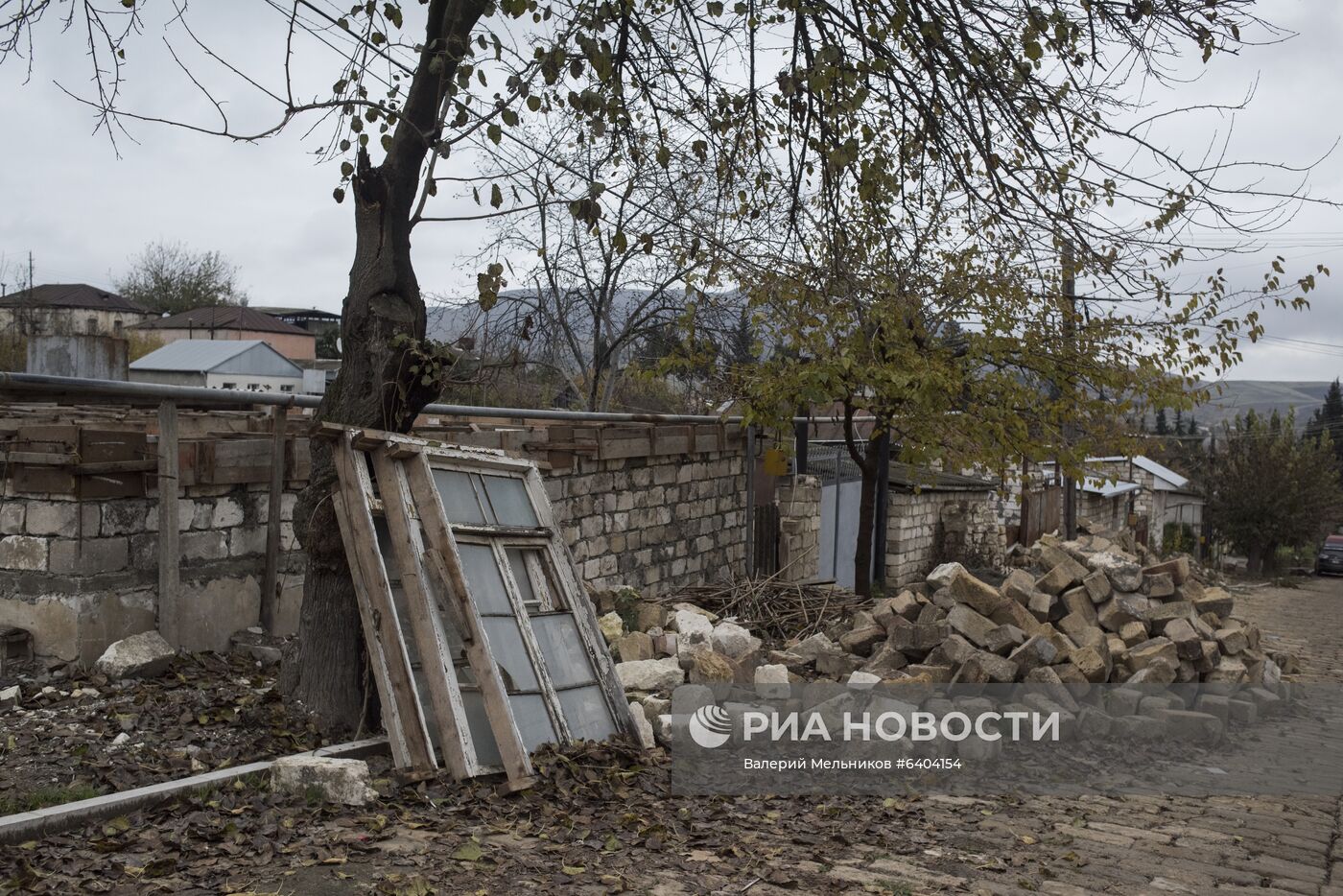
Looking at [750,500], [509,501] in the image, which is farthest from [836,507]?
[509,501]

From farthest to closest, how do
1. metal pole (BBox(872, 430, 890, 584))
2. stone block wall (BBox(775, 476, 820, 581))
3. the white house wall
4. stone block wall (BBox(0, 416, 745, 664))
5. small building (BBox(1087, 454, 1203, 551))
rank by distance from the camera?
the white house wall
small building (BBox(1087, 454, 1203, 551))
metal pole (BBox(872, 430, 890, 584))
stone block wall (BBox(775, 476, 820, 581))
stone block wall (BBox(0, 416, 745, 664))

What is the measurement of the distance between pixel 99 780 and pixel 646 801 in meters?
2.33

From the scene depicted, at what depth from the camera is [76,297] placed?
4641cm

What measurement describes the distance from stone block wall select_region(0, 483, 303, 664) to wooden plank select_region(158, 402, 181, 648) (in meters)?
0.10

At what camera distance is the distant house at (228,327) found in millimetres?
43188

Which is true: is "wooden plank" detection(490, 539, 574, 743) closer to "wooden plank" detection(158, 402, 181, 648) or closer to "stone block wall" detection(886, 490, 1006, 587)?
"wooden plank" detection(158, 402, 181, 648)

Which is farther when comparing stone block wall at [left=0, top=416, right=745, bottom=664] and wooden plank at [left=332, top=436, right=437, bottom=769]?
stone block wall at [left=0, top=416, right=745, bottom=664]

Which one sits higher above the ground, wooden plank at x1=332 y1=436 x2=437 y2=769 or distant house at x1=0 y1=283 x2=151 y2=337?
distant house at x1=0 y1=283 x2=151 y2=337

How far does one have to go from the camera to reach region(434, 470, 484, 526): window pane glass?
5699 millimetres

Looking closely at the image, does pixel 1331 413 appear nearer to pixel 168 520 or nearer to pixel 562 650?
pixel 562 650

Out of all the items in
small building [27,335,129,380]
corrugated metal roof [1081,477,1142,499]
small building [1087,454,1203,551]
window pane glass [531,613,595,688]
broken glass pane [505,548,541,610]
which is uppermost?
small building [27,335,129,380]

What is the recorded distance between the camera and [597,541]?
390 inches

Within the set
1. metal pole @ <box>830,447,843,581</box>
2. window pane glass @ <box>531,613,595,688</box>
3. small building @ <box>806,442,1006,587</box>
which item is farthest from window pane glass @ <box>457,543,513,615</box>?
metal pole @ <box>830,447,843,581</box>

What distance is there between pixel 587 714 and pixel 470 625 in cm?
92
